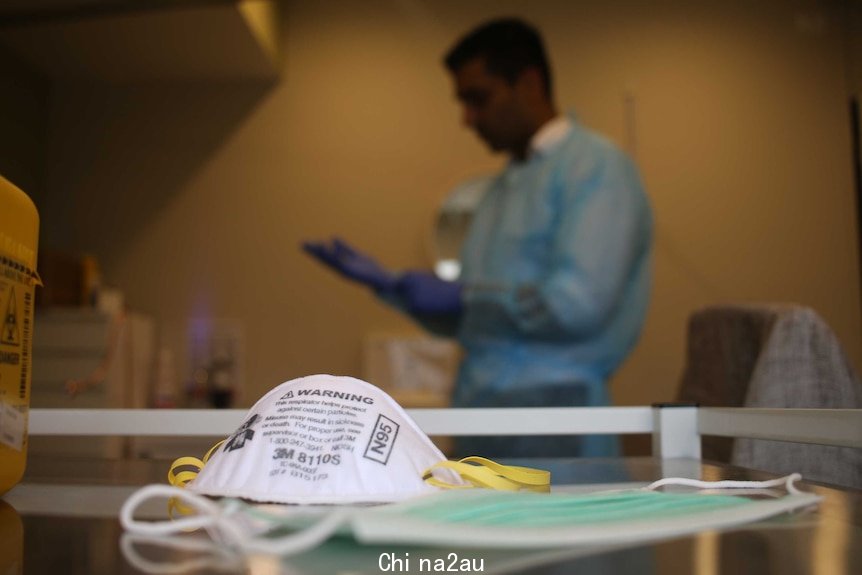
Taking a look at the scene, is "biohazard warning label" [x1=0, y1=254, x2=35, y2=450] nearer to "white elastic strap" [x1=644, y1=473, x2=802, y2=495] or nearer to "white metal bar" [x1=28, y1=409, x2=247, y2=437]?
"white metal bar" [x1=28, y1=409, x2=247, y2=437]

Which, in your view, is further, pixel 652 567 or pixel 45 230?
pixel 45 230

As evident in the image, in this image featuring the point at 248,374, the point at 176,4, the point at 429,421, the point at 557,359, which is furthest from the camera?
the point at 248,374

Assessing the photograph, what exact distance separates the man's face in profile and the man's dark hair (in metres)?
0.01

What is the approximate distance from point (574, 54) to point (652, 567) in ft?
6.26

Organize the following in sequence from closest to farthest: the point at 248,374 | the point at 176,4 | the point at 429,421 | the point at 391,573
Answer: the point at 391,573
the point at 429,421
the point at 176,4
the point at 248,374

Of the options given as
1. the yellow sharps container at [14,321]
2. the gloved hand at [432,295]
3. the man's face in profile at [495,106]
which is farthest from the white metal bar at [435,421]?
the man's face in profile at [495,106]

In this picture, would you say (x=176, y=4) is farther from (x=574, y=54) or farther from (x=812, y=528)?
(x=812, y=528)

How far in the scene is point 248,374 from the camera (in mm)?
1975

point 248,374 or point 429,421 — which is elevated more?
point 429,421

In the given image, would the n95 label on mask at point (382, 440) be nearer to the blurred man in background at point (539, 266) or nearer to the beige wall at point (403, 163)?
the blurred man in background at point (539, 266)

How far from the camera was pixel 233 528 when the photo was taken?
0.84 ft

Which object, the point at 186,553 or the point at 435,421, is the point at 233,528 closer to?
the point at 186,553

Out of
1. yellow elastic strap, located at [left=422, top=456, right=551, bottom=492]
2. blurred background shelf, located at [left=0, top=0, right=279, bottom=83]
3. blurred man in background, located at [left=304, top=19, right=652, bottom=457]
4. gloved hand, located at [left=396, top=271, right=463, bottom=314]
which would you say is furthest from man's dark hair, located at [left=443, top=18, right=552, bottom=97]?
yellow elastic strap, located at [left=422, top=456, right=551, bottom=492]

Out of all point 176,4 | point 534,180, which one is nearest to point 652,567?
point 534,180
